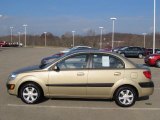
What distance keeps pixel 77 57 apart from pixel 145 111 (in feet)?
7.38

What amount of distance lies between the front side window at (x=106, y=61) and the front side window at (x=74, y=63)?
0.81ft

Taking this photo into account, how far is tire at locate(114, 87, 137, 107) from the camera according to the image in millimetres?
8616

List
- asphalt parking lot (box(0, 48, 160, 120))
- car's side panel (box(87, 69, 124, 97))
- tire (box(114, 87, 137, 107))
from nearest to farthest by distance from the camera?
asphalt parking lot (box(0, 48, 160, 120)) < car's side panel (box(87, 69, 124, 97)) < tire (box(114, 87, 137, 107))

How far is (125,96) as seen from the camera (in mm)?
8664

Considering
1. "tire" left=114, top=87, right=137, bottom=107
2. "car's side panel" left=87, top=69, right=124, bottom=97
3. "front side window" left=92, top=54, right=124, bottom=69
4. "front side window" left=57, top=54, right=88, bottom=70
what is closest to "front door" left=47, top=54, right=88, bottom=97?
"front side window" left=57, top=54, right=88, bottom=70

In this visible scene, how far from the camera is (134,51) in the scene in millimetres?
40469

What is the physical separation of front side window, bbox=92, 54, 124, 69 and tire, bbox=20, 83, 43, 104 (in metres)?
1.66

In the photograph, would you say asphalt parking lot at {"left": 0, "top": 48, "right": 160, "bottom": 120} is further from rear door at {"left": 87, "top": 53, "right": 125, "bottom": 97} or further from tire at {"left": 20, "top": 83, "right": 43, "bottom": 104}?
rear door at {"left": 87, "top": 53, "right": 125, "bottom": 97}

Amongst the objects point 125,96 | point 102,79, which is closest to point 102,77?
point 102,79

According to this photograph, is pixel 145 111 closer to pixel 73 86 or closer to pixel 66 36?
pixel 73 86

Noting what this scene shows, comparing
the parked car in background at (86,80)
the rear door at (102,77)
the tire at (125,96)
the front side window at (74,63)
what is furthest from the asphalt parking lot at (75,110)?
the front side window at (74,63)

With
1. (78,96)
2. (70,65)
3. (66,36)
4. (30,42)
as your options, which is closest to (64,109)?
(78,96)

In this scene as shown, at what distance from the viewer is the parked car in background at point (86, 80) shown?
28.0 ft

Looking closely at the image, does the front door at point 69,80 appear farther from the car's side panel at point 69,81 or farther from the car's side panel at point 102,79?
the car's side panel at point 102,79
